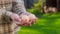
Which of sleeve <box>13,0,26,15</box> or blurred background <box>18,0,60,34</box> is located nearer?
sleeve <box>13,0,26,15</box>

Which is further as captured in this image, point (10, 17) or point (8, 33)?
point (8, 33)

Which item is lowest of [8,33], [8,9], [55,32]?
[55,32]

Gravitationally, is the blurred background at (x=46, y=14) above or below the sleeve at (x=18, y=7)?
below

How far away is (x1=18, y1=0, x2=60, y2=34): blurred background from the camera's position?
4332 millimetres

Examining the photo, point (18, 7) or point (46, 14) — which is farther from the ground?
point (18, 7)

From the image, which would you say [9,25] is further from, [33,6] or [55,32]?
[33,6]

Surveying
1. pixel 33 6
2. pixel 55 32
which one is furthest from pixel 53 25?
pixel 33 6

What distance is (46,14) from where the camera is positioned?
6.68 meters

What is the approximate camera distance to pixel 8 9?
1090mm

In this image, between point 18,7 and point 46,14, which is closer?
point 18,7

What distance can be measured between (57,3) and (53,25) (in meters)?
3.27

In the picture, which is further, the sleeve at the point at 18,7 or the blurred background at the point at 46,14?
the blurred background at the point at 46,14

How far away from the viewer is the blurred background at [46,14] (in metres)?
4.33

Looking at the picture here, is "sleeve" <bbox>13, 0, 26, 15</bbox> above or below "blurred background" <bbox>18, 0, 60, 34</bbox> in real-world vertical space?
above
